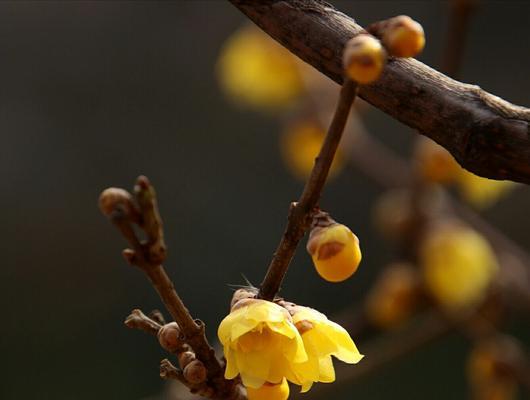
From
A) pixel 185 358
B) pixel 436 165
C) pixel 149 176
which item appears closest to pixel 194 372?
pixel 185 358

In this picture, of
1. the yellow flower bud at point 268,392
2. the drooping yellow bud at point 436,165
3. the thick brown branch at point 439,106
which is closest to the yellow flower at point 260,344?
the yellow flower bud at point 268,392

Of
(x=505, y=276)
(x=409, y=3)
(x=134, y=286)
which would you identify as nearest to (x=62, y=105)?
(x=134, y=286)

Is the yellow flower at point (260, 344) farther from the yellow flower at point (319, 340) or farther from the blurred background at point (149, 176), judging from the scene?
the blurred background at point (149, 176)

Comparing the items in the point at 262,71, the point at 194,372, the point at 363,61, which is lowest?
the point at 194,372

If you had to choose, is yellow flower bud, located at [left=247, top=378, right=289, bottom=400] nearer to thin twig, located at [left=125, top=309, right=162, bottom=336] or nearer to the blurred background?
thin twig, located at [left=125, top=309, right=162, bottom=336]

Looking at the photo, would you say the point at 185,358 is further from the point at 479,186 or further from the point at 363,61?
the point at 479,186

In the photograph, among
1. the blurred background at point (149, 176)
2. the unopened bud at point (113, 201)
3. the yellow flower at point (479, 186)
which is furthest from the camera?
the blurred background at point (149, 176)
